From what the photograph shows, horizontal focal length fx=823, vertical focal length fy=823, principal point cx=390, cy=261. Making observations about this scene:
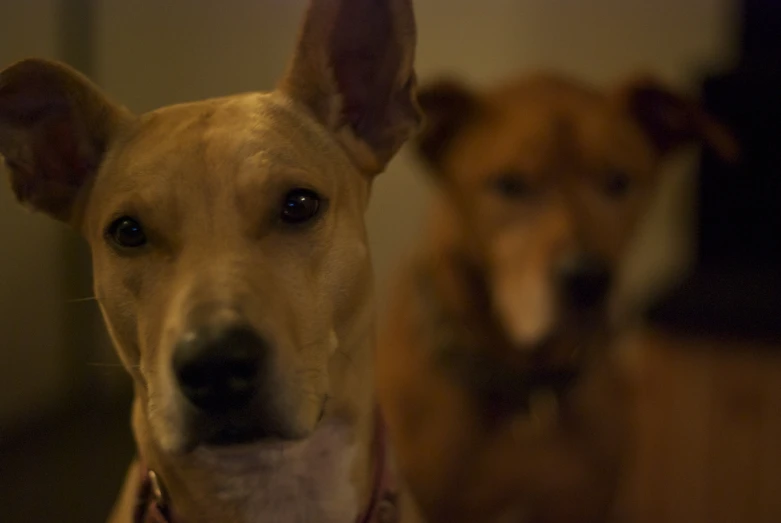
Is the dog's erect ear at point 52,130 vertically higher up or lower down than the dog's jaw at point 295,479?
higher up

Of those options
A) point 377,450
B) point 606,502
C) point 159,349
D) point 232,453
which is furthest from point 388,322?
point 159,349

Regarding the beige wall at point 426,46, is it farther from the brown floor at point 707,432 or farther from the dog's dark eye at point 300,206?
the dog's dark eye at point 300,206

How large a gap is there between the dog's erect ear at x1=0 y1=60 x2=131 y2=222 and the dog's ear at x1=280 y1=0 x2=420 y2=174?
1.01 ft

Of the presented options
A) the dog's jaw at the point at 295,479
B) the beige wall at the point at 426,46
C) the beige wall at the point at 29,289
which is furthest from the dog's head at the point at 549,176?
the beige wall at the point at 29,289

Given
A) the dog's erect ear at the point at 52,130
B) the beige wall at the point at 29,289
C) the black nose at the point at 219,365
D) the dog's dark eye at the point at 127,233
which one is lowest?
the beige wall at the point at 29,289

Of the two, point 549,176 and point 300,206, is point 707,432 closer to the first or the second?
point 549,176

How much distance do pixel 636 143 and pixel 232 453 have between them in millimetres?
1461

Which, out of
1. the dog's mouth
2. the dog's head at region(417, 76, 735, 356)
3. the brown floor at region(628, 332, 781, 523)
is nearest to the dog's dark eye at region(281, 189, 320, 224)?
the dog's mouth

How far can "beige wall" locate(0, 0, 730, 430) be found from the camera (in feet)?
8.56

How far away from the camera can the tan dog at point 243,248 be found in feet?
3.57

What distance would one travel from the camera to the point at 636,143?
2230mm

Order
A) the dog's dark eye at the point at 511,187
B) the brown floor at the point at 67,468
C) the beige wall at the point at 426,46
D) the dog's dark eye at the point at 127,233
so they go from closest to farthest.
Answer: the dog's dark eye at the point at 127,233 < the dog's dark eye at the point at 511,187 < the brown floor at the point at 67,468 < the beige wall at the point at 426,46

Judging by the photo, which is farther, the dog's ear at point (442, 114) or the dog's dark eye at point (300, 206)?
the dog's ear at point (442, 114)

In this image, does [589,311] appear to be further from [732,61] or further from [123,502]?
[732,61]
